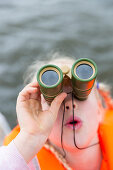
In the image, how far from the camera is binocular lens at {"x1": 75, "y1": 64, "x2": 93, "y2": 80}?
3.12 ft

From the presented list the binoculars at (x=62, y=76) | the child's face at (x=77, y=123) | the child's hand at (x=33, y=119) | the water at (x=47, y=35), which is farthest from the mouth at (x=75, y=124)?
the water at (x=47, y=35)

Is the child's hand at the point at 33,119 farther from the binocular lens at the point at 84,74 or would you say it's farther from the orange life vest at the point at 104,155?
the orange life vest at the point at 104,155

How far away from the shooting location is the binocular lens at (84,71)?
952 mm

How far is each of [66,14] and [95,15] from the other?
12.7 inches

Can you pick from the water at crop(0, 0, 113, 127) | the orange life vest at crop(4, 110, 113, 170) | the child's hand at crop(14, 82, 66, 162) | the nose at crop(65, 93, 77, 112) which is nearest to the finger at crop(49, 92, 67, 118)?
the child's hand at crop(14, 82, 66, 162)

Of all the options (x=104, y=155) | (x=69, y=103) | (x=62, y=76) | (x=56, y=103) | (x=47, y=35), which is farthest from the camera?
(x=47, y=35)

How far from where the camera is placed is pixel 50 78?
0.96 m

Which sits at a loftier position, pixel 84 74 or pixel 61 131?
pixel 84 74

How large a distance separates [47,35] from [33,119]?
1.50 metres

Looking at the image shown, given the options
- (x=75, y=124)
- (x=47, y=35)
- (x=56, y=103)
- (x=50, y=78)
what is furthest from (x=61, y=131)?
(x=47, y=35)

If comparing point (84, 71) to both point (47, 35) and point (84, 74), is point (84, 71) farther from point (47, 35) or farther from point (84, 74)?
point (47, 35)

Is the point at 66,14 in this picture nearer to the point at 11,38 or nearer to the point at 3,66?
the point at 11,38

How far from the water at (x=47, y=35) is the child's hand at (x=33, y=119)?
3.06ft

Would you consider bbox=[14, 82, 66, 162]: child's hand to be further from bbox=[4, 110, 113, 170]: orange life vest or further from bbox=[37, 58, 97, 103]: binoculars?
bbox=[4, 110, 113, 170]: orange life vest
